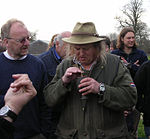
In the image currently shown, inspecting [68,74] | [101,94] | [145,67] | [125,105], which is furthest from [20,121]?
[145,67]

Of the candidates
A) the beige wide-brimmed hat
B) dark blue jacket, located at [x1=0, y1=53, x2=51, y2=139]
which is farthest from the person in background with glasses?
the beige wide-brimmed hat

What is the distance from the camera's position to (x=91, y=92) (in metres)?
2.15

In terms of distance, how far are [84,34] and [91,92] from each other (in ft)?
2.27

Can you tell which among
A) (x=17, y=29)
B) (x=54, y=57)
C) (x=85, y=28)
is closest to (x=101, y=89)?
(x=85, y=28)

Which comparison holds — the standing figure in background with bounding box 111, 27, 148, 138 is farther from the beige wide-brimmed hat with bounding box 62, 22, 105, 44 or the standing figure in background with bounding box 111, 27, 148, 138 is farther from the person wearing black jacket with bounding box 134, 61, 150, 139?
the beige wide-brimmed hat with bounding box 62, 22, 105, 44

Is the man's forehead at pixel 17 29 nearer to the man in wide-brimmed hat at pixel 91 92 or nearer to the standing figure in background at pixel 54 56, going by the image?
the man in wide-brimmed hat at pixel 91 92

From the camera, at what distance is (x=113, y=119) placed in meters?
2.30

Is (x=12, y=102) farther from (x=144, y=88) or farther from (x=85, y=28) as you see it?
(x=144, y=88)

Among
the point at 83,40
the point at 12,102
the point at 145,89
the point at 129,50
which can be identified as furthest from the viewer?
the point at 129,50

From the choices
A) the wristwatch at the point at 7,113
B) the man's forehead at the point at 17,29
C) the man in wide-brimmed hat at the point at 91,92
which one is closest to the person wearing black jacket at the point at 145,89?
the man in wide-brimmed hat at the point at 91,92

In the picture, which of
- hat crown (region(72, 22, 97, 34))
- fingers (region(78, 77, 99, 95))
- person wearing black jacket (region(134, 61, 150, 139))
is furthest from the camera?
person wearing black jacket (region(134, 61, 150, 139))

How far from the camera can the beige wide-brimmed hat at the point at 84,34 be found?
2.40m

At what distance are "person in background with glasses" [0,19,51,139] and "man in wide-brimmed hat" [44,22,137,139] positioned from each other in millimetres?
272

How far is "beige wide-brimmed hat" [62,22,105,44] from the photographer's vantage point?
240cm
